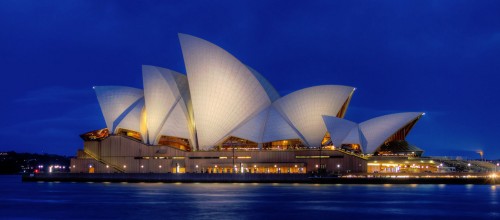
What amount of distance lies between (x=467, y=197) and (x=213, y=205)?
1929 cm

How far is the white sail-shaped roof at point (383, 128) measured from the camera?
246 ft

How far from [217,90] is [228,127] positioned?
227 inches

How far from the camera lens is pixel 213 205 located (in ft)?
129

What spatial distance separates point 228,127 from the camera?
247 feet

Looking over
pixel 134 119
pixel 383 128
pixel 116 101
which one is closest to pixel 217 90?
pixel 134 119

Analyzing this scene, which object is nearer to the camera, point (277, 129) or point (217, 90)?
point (217, 90)

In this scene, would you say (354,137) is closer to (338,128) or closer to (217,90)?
(338,128)

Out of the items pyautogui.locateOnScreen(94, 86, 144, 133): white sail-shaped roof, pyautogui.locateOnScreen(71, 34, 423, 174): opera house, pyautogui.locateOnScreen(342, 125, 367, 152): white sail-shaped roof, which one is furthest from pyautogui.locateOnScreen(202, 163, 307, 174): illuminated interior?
pyautogui.locateOnScreen(94, 86, 144, 133): white sail-shaped roof

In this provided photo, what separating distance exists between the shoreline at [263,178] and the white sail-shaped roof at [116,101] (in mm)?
6575

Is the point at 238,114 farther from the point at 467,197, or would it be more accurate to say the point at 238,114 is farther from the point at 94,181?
the point at 467,197

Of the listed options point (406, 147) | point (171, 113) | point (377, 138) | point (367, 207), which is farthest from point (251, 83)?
point (367, 207)

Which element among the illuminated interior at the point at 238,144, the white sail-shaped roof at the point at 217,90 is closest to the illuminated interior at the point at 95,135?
the white sail-shaped roof at the point at 217,90

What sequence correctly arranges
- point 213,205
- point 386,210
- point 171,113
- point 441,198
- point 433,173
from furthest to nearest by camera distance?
point 171,113
point 433,173
point 441,198
point 213,205
point 386,210

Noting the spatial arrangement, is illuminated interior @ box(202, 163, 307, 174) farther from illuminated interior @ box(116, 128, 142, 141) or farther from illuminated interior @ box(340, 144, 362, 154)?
illuminated interior @ box(116, 128, 142, 141)
